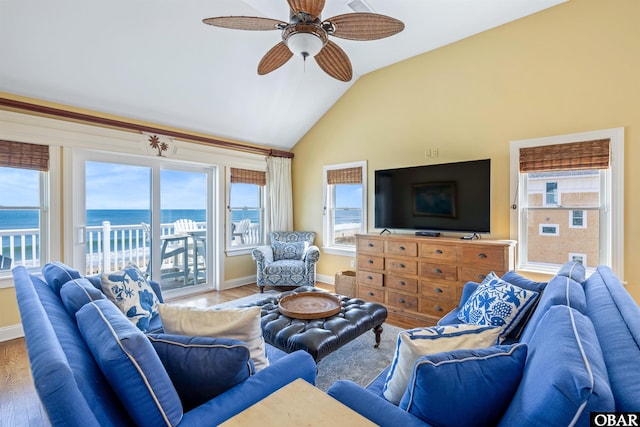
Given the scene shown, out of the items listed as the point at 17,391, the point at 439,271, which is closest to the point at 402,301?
the point at 439,271

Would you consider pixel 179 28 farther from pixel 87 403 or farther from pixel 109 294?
pixel 87 403

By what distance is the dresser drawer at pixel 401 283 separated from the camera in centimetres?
348

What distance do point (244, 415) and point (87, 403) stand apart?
42cm

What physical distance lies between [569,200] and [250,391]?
350 centimetres

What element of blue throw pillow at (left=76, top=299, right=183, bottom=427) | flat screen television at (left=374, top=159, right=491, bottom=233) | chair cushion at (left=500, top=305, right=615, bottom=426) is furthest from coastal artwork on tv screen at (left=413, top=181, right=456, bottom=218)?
blue throw pillow at (left=76, top=299, right=183, bottom=427)

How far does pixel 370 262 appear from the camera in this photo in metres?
3.87

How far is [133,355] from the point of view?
3.00 feet

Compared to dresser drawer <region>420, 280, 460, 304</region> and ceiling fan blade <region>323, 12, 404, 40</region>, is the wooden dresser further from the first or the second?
ceiling fan blade <region>323, 12, 404, 40</region>

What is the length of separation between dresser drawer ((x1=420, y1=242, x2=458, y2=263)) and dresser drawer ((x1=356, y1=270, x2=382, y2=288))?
26.3 inches

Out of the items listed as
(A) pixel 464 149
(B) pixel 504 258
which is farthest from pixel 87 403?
(A) pixel 464 149

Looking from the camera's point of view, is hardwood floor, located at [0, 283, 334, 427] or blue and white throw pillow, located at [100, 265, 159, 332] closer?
hardwood floor, located at [0, 283, 334, 427]

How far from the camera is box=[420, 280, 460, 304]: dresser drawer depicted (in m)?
3.19

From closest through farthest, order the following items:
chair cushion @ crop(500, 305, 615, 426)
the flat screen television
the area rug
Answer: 1. chair cushion @ crop(500, 305, 615, 426)
2. the area rug
3. the flat screen television

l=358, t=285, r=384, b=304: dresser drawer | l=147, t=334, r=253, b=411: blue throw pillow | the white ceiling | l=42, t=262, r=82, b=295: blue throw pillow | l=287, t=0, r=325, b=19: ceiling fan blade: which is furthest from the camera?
l=358, t=285, r=384, b=304: dresser drawer
